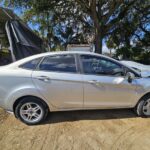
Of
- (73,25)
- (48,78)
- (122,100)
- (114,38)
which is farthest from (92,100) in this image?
(114,38)

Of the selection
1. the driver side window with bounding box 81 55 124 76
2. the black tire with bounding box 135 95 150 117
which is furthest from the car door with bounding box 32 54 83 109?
the black tire with bounding box 135 95 150 117

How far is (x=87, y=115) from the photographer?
233 inches

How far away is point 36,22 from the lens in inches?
760

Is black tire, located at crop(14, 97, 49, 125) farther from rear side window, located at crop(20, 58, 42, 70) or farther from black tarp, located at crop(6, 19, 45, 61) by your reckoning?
black tarp, located at crop(6, 19, 45, 61)

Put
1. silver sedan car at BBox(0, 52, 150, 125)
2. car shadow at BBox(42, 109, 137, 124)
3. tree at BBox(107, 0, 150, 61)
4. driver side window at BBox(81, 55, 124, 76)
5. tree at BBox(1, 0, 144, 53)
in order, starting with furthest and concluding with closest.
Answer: tree at BBox(107, 0, 150, 61), tree at BBox(1, 0, 144, 53), car shadow at BBox(42, 109, 137, 124), driver side window at BBox(81, 55, 124, 76), silver sedan car at BBox(0, 52, 150, 125)

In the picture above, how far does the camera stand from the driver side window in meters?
5.45

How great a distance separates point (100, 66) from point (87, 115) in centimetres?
127

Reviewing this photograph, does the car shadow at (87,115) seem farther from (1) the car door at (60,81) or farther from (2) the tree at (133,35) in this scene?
(2) the tree at (133,35)

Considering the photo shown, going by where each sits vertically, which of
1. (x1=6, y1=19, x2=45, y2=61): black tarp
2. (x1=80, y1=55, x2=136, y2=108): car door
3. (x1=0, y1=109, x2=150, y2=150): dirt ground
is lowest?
(x1=0, y1=109, x2=150, y2=150): dirt ground

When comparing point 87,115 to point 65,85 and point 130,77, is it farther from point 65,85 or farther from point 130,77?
point 130,77

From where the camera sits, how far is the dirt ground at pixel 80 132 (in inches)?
173

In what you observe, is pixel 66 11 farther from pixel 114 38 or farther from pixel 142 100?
pixel 142 100

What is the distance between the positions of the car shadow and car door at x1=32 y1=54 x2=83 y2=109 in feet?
1.32

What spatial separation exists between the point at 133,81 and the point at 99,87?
814 mm
